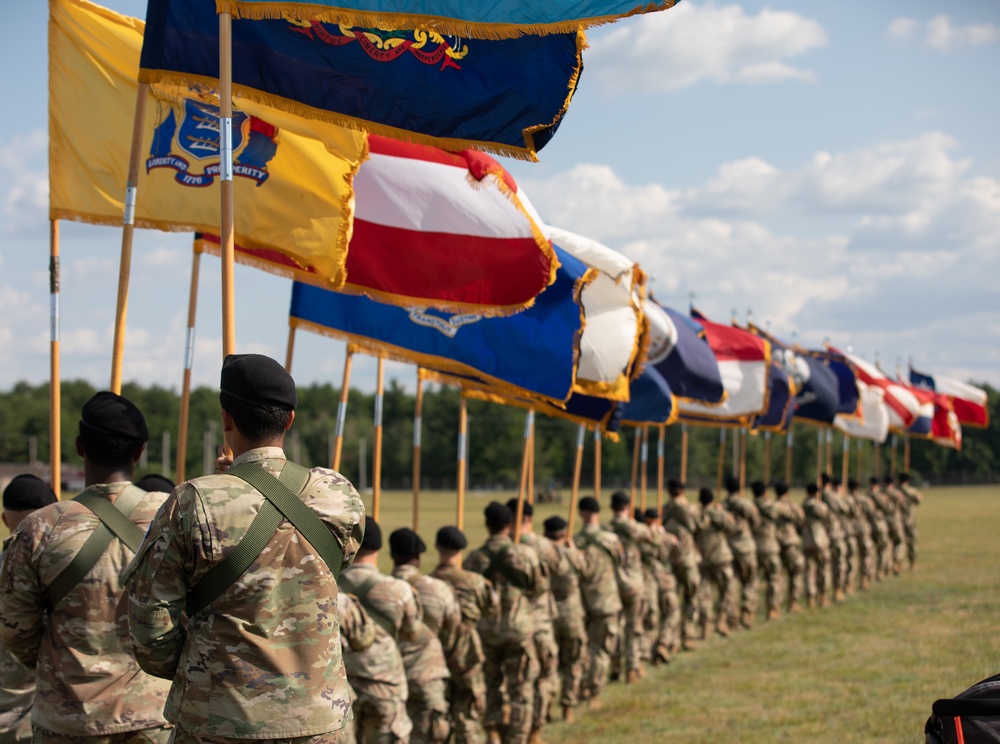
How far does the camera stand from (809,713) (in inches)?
401

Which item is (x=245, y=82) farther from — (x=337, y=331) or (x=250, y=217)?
(x=337, y=331)

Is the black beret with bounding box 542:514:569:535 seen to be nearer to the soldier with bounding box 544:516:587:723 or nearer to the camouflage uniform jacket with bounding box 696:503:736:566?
the soldier with bounding box 544:516:587:723

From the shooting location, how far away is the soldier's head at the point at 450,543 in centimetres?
802

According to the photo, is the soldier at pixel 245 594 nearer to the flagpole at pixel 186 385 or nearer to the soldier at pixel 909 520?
the flagpole at pixel 186 385

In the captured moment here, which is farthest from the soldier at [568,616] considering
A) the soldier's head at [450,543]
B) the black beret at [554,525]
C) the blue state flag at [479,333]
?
the soldier's head at [450,543]

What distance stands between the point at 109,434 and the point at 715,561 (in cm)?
1229

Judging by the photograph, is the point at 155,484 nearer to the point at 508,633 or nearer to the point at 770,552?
the point at 508,633

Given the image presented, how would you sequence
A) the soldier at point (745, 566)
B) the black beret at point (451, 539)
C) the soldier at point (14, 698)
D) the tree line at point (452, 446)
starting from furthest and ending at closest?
1. the tree line at point (452, 446)
2. the soldier at point (745, 566)
3. the black beret at point (451, 539)
4. the soldier at point (14, 698)

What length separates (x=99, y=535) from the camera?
413 cm

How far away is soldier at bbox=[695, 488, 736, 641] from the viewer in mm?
15438

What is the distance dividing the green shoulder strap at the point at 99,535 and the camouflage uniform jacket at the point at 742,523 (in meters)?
12.8

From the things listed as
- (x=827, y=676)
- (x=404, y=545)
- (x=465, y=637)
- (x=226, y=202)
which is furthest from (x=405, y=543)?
(x=827, y=676)

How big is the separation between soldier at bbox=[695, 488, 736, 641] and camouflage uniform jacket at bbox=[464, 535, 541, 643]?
6.49 m

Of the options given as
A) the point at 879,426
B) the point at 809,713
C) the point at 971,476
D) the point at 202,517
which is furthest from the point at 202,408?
the point at 202,517
